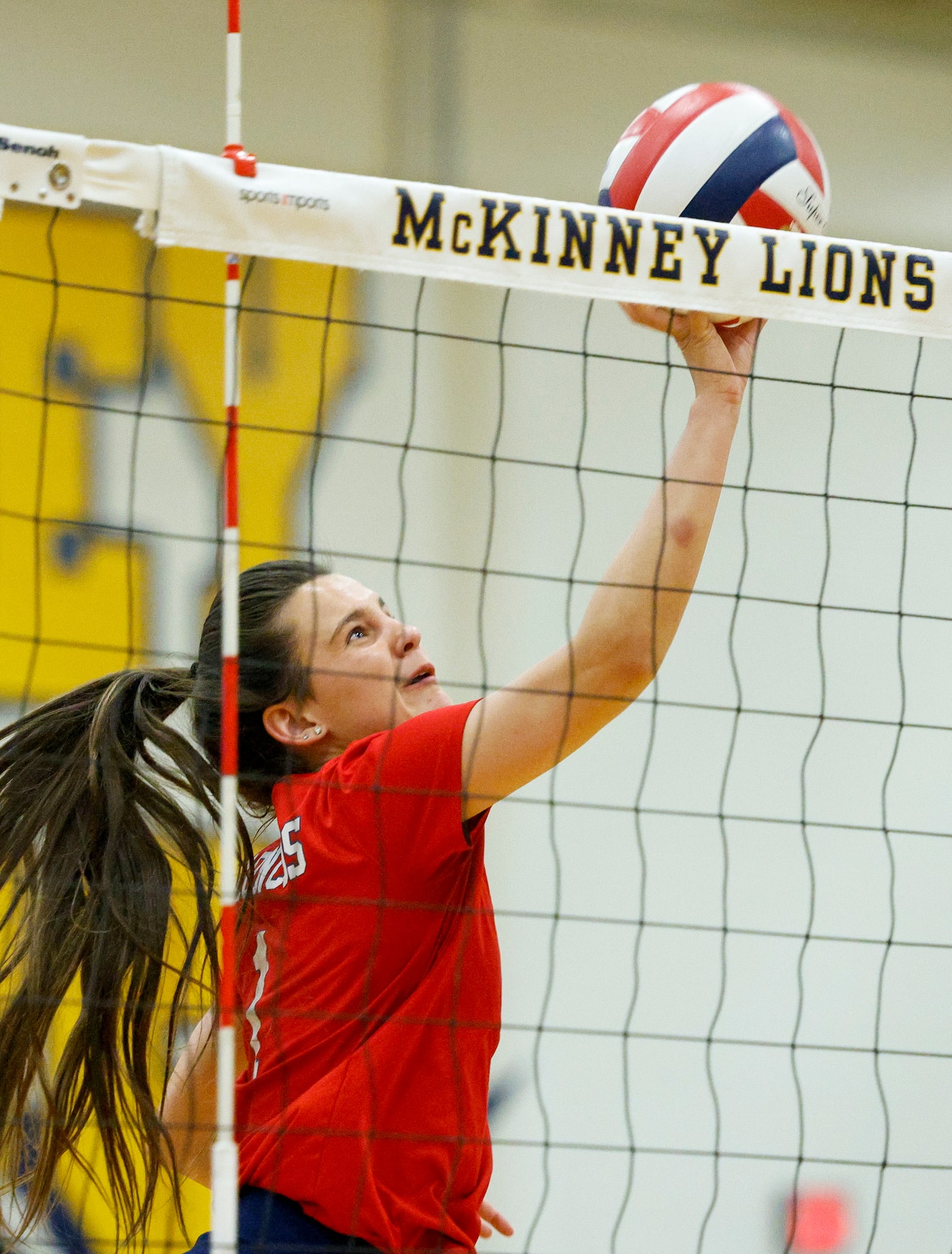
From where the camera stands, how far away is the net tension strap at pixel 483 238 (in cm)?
176

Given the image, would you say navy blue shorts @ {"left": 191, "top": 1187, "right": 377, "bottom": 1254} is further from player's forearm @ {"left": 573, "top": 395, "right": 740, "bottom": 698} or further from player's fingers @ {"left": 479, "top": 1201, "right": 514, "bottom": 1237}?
player's forearm @ {"left": 573, "top": 395, "right": 740, "bottom": 698}

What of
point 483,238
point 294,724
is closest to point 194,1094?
point 294,724

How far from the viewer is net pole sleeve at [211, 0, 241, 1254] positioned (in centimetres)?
158

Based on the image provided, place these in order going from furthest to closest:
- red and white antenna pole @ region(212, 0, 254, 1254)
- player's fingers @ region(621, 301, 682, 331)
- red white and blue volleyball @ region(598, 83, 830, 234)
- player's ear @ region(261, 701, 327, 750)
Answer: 1. player's ear @ region(261, 701, 327, 750)
2. red white and blue volleyball @ region(598, 83, 830, 234)
3. player's fingers @ region(621, 301, 682, 331)
4. red and white antenna pole @ region(212, 0, 254, 1254)

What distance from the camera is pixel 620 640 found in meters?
Result: 1.76

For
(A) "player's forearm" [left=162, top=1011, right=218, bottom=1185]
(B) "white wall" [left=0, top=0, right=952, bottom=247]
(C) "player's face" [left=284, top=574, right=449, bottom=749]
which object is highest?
(B) "white wall" [left=0, top=0, right=952, bottom=247]

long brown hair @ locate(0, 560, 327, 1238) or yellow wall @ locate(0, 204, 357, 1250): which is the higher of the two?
yellow wall @ locate(0, 204, 357, 1250)

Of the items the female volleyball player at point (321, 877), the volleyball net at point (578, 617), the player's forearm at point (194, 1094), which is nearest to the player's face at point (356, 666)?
the female volleyball player at point (321, 877)

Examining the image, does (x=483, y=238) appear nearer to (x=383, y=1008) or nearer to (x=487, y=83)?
(x=383, y=1008)

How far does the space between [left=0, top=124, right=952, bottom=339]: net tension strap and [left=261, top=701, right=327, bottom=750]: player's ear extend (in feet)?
2.24

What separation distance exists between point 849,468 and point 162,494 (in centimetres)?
211

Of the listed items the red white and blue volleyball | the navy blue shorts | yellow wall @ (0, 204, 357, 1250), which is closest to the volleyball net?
yellow wall @ (0, 204, 357, 1250)

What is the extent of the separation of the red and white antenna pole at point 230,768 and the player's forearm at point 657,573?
1.36ft

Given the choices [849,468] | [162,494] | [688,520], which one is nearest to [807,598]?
[849,468]
